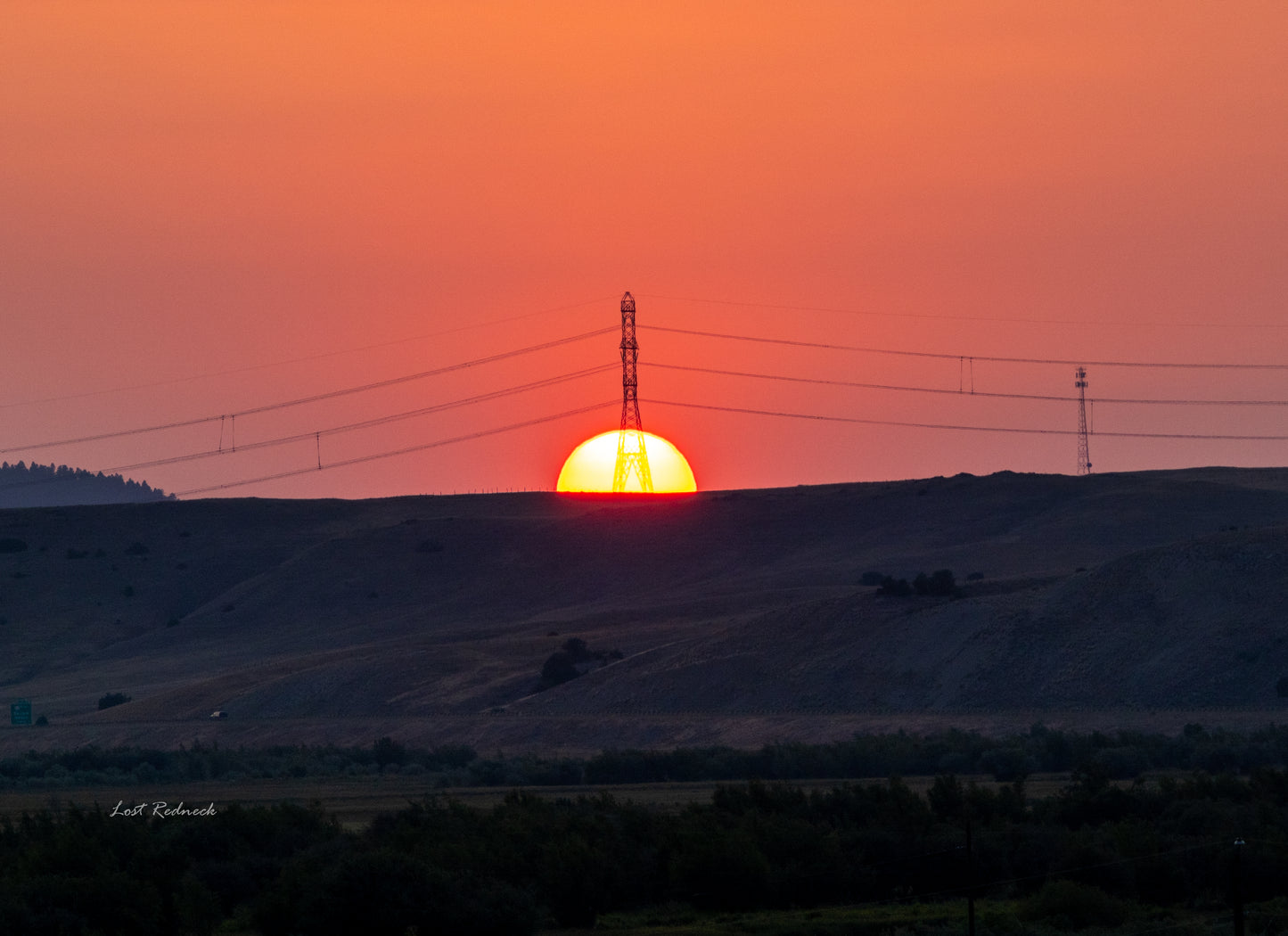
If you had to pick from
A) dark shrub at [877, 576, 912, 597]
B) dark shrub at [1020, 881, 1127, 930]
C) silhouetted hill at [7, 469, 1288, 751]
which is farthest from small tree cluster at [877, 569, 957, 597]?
dark shrub at [1020, 881, 1127, 930]

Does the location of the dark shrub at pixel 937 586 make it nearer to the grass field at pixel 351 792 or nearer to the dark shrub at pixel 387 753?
the dark shrub at pixel 387 753

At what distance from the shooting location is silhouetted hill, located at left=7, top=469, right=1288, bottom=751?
8688 centimetres

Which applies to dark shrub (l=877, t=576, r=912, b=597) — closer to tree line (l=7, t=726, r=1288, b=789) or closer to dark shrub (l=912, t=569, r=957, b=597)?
dark shrub (l=912, t=569, r=957, b=597)

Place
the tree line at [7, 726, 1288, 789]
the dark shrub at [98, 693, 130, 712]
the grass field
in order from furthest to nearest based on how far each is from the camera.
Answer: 1. the dark shrub at [98, 693, 130, 712]
2. the tree line at [7, 726, 1288, 789]
3. the grass field

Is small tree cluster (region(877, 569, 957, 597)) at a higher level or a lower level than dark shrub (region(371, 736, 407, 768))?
higher

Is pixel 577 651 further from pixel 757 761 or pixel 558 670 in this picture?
pixel 757 761

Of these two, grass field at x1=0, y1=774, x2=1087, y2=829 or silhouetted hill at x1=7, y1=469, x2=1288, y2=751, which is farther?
silhouetted hill at x1=7, y1=469, x2=1288, y2=751

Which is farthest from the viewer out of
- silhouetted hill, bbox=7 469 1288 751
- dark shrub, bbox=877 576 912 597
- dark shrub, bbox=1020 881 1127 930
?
dark shrub, bbox=877 576 912 597

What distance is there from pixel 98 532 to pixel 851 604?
280 feet

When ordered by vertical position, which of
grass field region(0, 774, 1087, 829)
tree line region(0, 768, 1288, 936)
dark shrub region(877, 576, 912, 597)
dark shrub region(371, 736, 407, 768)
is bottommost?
tree line region(0, 768, 1288, 936)

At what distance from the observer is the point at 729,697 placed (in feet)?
299

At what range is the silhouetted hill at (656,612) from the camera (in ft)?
285

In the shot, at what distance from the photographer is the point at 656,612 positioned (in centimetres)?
12025

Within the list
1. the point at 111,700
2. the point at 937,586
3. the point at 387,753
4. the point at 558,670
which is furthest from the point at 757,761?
the point at 111,700
